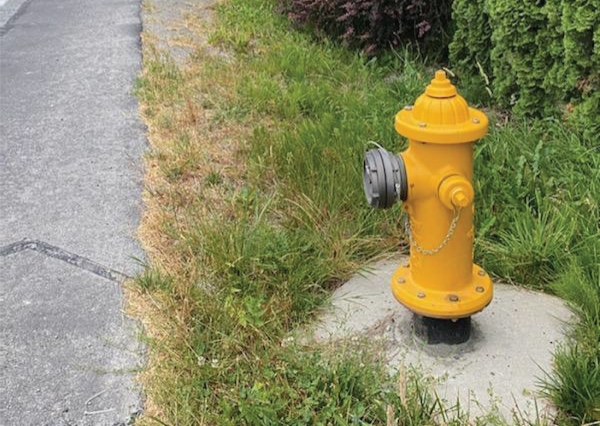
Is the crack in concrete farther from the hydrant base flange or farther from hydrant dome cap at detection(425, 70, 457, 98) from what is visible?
hydrant dome cap at detection(425, 70, 457, 98)

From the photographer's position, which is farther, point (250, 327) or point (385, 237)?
point (385, 237)

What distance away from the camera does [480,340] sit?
253 cm

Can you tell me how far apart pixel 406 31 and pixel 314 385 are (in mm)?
3727

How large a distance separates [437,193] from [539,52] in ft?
6.75

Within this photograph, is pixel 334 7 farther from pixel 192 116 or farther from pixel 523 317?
pixel 523 317

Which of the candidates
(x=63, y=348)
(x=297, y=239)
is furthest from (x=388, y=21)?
(x=63, y=348)

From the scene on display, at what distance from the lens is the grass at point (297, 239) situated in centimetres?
222

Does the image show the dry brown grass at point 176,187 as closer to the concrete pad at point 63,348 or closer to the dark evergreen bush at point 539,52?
the concrete pad at point 63,348

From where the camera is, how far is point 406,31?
5414mm

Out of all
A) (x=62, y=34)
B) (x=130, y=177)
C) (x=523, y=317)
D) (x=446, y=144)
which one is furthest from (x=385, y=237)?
(x=62, y=34)

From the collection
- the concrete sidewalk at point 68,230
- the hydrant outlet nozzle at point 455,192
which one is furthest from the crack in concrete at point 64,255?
the hydrant outlet nozzle at point 455,192

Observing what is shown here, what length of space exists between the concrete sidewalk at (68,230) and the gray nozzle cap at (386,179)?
95cm

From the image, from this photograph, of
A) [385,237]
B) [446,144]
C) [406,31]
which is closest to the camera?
[446,144]

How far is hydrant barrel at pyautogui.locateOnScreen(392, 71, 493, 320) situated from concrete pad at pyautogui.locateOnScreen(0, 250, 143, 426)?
94 centimetres
